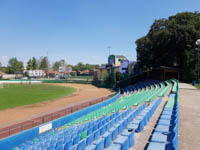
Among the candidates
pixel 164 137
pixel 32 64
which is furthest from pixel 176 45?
pixel 32 64

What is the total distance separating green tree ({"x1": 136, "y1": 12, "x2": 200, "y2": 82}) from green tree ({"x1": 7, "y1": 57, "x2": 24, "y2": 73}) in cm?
13294

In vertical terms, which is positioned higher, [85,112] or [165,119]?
[165,119]

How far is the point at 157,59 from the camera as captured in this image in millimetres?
41219

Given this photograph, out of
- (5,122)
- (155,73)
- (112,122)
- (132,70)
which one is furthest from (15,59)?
(112,122)

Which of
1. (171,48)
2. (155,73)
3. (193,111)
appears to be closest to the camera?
(193,111)

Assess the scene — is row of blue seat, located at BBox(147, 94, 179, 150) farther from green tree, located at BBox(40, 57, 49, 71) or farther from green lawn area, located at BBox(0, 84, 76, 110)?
green tree, located at BBox(40, 57, 49, 71)

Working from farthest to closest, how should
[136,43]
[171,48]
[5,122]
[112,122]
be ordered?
1. [136,43]
2. [171,48]
3. [5,122]
4. [112,122]

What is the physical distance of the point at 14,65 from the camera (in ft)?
511

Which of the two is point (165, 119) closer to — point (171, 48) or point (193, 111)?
point (193, 111)

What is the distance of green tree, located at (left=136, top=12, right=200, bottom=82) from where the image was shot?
1441 inches

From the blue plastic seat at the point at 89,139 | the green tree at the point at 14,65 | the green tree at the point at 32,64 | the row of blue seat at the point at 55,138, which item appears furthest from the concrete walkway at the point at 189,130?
the green tree at the point at 14,65

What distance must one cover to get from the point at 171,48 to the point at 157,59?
4055 millimetres

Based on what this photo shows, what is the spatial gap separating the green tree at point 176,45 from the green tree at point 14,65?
132939 mm

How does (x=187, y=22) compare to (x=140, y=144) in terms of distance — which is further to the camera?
(x=187, y=22)
